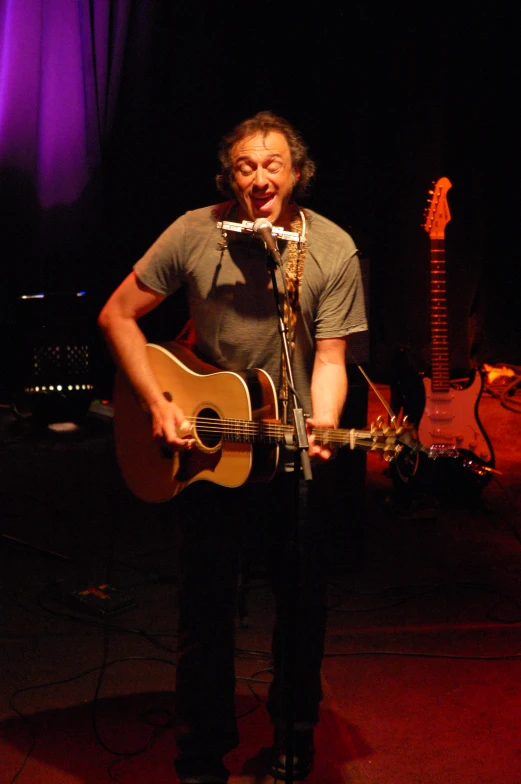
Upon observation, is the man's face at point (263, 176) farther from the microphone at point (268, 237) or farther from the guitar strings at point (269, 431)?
the guitar strings at point (269, 431)

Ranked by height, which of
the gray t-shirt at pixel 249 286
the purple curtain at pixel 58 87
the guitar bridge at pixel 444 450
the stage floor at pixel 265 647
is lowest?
the stage floor at pixel 265 647

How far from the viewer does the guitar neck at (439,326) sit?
541 cm

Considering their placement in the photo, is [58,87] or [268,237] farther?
[58,87]

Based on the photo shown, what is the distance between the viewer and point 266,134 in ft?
8.60

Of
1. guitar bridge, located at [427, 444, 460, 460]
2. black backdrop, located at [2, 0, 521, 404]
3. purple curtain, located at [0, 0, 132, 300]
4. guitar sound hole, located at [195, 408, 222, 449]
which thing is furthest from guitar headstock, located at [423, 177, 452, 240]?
guitar sound hole, located at [195, 408, 222, 449]

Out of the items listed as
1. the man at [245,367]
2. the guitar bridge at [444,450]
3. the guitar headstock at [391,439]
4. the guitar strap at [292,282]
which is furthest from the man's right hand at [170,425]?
the guitar bridge at [444,450]

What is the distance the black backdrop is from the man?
123 inches

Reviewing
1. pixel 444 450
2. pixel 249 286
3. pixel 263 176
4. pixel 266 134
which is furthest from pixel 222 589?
pixel 444 450

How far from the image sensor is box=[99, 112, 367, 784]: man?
100 inches

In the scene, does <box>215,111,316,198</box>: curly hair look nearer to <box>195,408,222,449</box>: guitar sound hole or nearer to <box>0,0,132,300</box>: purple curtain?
<box>195,408,222,449</box>: guitar sound hole

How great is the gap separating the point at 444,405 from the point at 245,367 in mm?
2947

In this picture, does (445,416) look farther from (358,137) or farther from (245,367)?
(358,137)

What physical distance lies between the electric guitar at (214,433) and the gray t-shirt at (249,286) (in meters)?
0.09

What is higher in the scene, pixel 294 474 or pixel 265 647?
pixel 294 474
